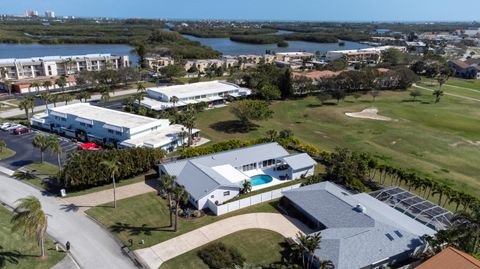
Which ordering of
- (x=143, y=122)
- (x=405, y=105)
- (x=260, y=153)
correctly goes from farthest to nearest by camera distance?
(x=405, y=105), (x=143, y=122), (x=260, y=153)

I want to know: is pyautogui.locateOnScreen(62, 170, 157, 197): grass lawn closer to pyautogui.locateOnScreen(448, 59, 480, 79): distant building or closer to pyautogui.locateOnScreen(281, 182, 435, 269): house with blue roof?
pyautogui.locateOnScreen(281, 182, 435, 269): house with blue roof

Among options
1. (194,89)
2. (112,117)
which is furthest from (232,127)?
(194,89)

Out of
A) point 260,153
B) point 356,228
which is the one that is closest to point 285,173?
point 260,153

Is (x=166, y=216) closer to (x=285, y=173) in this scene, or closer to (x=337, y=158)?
(x=285, y=173)

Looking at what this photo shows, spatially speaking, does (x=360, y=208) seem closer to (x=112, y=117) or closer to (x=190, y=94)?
(x=112, y=117)

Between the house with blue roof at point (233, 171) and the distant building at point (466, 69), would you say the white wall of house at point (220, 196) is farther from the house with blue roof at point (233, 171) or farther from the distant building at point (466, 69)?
the distant building at point (466, 69)
